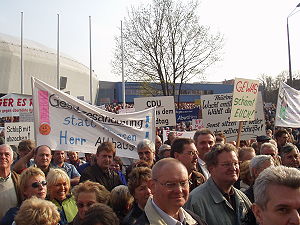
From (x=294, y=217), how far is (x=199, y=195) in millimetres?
1559

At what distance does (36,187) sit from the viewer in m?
4.19

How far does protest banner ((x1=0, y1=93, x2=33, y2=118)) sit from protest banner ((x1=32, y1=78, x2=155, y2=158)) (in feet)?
18.2

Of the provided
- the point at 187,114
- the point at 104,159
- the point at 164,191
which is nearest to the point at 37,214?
the point at 164,191

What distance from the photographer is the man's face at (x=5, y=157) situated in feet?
15.8

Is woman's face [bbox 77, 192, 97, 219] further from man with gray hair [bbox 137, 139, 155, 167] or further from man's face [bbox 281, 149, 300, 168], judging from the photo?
man's face [bbox 281, 149, 300, 168]

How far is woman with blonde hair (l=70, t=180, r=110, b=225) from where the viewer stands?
154 inches

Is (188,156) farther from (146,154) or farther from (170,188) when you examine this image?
(170,188)

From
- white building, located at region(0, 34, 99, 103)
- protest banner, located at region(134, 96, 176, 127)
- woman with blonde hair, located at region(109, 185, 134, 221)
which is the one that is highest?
white building, located at region(0, 34, 99, 103)

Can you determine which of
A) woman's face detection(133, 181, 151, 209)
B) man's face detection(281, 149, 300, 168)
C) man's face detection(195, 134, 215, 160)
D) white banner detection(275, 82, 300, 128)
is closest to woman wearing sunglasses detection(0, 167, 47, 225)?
woman's face detection(133, 181, 151, 209)

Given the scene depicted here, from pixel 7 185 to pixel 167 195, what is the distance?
2466 mm

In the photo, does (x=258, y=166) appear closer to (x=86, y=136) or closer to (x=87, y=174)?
(x=87, y=174)

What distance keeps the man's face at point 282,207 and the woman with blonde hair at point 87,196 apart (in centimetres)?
194

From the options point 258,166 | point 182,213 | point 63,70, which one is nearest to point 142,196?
point 182,213

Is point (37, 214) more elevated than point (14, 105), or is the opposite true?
point (14, 105)
